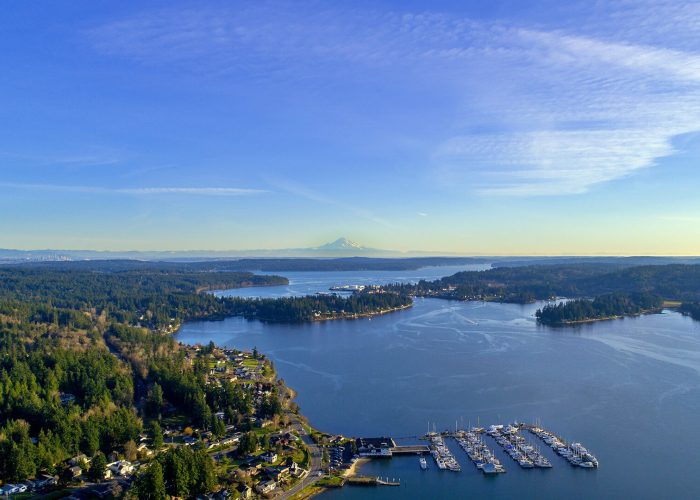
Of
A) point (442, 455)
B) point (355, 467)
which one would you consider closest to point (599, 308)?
point (442, 455)

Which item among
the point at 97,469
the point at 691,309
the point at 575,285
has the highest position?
the point at 575,285

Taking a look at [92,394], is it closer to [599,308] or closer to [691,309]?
[599,308]

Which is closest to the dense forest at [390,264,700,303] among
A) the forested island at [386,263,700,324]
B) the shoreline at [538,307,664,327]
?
the forested island at [386,263,700,324]

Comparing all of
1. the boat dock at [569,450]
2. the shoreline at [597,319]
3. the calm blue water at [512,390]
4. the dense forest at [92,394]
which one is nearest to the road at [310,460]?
the calm blue water at [512,390]

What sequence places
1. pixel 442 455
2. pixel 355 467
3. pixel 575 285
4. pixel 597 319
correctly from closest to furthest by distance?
pixel 355 467, pixel 442 455, pixel 597 319, pixel 575 285

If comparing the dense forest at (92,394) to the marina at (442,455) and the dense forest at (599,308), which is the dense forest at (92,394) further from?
the dense forest at (599,308)

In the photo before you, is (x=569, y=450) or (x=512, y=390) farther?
(x=512, y=390)

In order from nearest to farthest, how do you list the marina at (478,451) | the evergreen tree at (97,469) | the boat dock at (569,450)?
1. the evergreen tree at (97,469)
2. the marina at (478,451)
3. the boat dock at (569,450)
